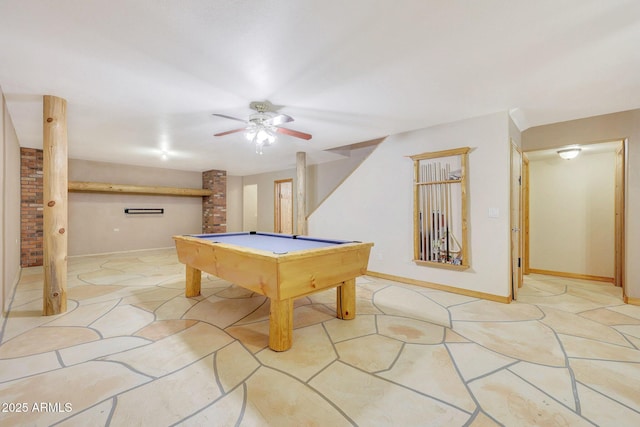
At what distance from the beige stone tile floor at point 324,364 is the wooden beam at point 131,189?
3.60m

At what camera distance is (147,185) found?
740cm

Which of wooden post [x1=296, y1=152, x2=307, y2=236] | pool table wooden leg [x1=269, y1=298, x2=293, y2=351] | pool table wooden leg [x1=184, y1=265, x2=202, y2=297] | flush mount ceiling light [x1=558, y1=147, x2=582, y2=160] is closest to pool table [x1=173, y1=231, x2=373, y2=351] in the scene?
pool table wooden leg [x1=269, y1=298, x2=293, y2=351]

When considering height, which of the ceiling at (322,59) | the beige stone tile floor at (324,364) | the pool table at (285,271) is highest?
the ceiling at (322,59)

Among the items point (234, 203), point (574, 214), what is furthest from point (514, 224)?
point (234, 203)

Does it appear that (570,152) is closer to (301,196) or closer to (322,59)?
(322,59)

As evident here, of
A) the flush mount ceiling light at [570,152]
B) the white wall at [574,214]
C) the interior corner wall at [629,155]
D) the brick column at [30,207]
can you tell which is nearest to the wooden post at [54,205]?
the brick column at [30,207]

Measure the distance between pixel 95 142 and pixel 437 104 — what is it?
5.81m

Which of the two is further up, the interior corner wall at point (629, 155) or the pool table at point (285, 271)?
the interior corner wall at point (629, 155)

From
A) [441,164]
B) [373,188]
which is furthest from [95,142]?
[441,164]

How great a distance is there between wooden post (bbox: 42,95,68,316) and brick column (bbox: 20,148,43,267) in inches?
138

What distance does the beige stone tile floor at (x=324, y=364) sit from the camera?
1.52m

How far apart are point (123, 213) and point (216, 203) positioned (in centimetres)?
232

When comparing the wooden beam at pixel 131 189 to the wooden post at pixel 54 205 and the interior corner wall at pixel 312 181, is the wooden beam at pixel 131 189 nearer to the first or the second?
the interior corner wall at pixel 312 181

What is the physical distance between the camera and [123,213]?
23.3 feet
